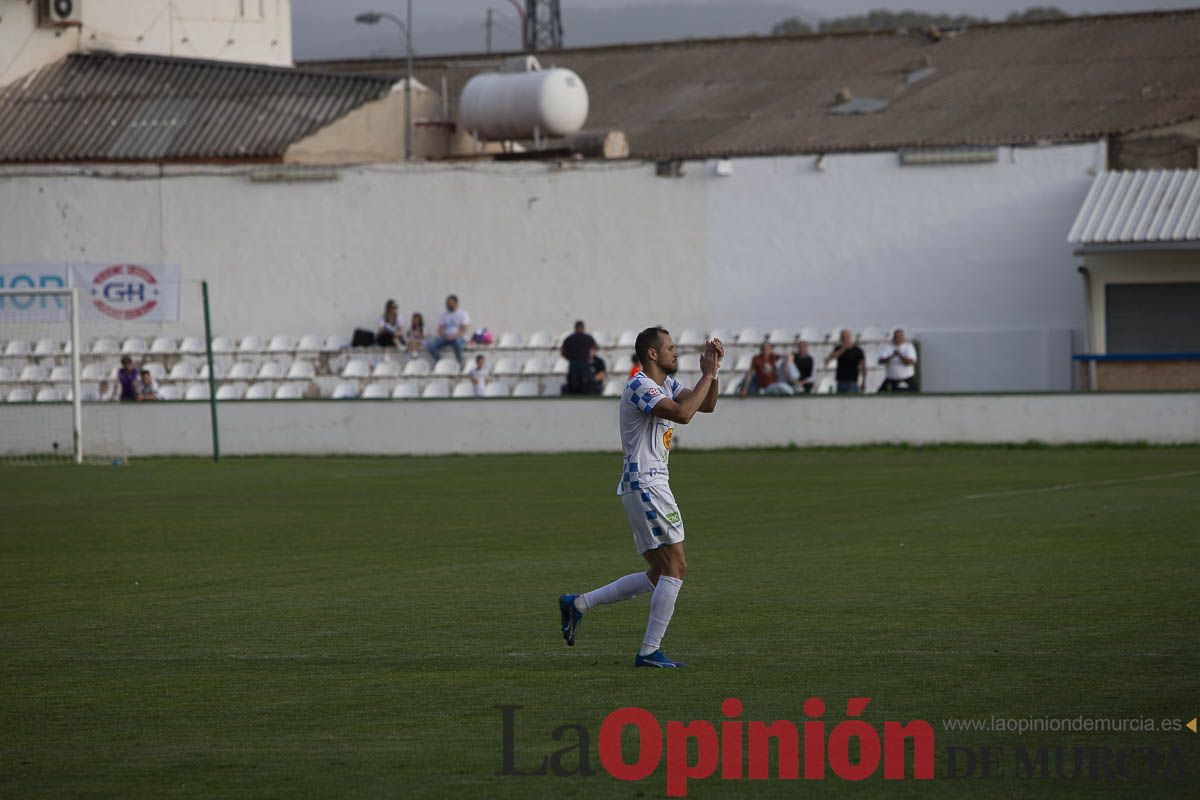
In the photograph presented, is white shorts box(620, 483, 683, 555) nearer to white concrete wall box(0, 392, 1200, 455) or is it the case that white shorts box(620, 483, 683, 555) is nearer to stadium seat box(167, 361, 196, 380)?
white concrete wall box(0, 392, 1200, 455)

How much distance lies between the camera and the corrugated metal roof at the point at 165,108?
41188 mm

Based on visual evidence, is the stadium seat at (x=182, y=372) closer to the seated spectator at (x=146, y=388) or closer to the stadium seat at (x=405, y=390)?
the seated spectator at (x=146, y=388)

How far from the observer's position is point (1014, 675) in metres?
8.61

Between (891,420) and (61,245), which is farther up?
(61,245)

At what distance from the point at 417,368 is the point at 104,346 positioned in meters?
7.98

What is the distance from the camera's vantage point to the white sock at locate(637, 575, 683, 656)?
8961 mm

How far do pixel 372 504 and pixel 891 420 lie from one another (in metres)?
11.2

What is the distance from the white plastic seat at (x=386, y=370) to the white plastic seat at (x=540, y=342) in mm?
2895

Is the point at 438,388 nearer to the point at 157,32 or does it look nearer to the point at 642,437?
the point at 157,32

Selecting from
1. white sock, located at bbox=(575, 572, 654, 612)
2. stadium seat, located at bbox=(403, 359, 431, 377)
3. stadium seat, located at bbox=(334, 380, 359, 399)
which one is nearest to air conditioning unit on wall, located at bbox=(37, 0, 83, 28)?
stadium seat, located at bbox=(334, 380, 359, 399)

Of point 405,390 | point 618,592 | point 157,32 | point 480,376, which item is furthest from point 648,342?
point 157,32

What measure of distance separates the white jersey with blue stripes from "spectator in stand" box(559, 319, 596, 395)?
23.6m

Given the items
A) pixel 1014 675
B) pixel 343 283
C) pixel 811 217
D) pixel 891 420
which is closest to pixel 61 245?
pixel 343 283

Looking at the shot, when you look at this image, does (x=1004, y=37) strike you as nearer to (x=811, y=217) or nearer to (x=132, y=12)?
(x=811, y=217)
